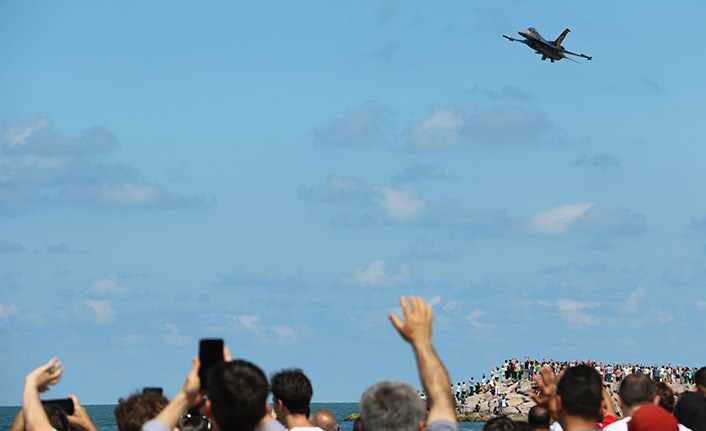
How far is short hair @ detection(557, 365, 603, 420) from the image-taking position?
647 cm

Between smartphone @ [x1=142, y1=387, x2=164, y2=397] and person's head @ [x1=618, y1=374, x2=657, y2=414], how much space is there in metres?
3.76

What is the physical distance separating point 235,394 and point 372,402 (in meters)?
0.78

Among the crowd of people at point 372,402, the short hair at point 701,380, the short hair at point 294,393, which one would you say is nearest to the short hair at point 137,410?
the crowd of people at point 372,402

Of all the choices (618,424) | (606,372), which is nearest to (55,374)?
(618,424)

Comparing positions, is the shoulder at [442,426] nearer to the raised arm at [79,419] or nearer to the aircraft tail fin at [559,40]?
the raised arm at [79,419]

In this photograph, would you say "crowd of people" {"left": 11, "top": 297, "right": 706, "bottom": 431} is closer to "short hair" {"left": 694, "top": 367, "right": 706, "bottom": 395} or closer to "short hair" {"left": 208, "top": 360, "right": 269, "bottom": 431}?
"short hair" {"left": 208, "top": 360, "right": 269, "bottom": 431}

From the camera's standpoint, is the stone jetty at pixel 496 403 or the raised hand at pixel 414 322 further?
the stone jetty at pixel 496 403

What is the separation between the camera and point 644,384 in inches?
318

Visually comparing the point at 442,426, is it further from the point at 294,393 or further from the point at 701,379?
the point at 701,379

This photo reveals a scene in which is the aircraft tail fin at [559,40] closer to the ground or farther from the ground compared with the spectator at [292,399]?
farther from the ground

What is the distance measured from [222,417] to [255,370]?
0.32m

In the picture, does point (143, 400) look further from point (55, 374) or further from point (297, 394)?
point (297, 394)

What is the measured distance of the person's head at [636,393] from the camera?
8.01 meters

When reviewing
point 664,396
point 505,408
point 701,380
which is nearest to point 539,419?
point 664,396
